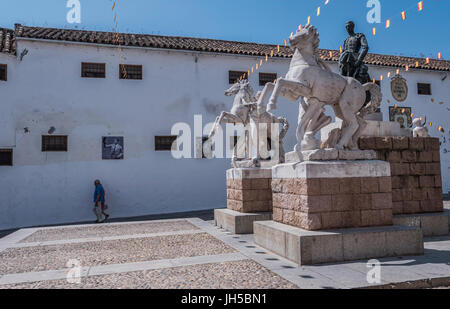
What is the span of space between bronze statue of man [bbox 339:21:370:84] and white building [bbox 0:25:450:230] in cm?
796

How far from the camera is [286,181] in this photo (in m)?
5.01

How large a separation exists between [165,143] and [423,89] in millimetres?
13569

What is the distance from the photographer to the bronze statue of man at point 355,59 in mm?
6520

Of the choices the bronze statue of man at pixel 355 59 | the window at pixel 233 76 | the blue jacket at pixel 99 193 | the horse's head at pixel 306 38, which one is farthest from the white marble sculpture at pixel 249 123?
the window at pixel 233 76

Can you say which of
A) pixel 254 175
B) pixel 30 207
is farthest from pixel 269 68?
pixel 30 207

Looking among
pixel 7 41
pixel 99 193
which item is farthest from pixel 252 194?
pixel 7 41

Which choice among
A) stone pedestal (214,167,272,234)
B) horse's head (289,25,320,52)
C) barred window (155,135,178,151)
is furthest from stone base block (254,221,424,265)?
barred window (155,135,178,151)

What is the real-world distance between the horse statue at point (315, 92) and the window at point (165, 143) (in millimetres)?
8900

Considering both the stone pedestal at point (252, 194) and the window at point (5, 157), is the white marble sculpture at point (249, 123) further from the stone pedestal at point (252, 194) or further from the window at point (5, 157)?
the window at point (5, 157)

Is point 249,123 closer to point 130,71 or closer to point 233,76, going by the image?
point 233,76

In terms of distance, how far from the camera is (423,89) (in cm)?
1708

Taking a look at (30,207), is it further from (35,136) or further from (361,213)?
(361,213)

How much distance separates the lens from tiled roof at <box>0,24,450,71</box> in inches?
500
